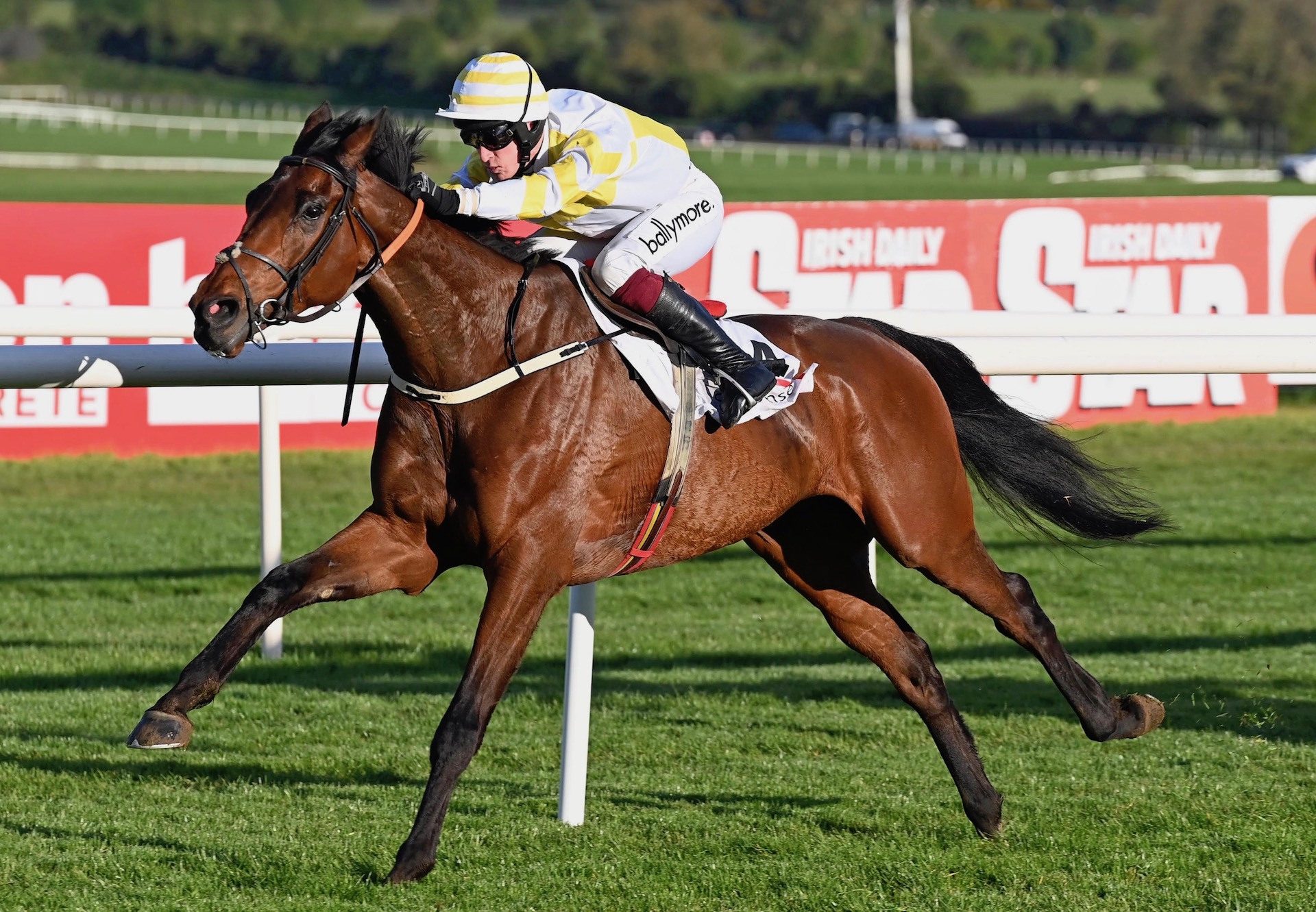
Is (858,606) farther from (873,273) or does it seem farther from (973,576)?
(873,273)

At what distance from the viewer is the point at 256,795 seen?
173 inches

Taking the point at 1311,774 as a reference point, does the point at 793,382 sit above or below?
above

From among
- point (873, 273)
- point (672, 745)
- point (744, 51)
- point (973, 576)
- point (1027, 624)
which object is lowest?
point (744, 51)

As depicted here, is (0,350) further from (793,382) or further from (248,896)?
(793,382)

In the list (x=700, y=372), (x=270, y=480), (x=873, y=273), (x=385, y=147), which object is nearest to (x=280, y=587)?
(x=385, y=147)

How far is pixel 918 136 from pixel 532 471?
62.9 metres

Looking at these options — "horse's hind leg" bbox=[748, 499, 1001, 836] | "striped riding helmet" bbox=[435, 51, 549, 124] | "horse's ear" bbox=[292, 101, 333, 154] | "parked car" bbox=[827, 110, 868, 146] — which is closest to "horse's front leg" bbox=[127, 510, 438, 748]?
"horse's ear" bbox=[292, 101, 333, 154]

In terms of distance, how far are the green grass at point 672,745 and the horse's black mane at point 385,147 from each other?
1.43 m

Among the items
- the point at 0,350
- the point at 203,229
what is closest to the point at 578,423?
the point at 0,350

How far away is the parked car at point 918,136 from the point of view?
6369 centimetres

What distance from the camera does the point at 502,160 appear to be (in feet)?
13.0

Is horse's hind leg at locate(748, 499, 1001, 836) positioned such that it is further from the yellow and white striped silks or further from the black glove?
the black glove

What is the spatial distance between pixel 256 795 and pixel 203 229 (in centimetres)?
651

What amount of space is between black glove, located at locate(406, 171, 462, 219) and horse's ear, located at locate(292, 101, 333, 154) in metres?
0.22
